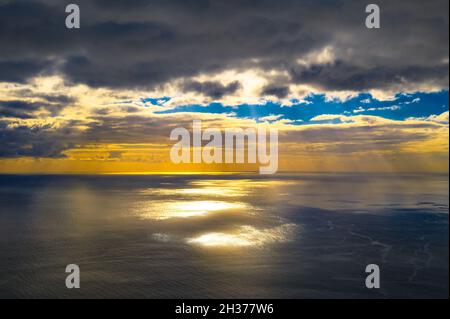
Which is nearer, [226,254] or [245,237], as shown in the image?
[226,254]

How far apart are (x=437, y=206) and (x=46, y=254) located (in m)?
99.7

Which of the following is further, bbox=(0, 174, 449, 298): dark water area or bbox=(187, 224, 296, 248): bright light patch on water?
bbox=(187, 224, 296, 248): bright light patch on water

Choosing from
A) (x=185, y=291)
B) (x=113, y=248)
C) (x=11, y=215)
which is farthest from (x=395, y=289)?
(x=11, y=215)

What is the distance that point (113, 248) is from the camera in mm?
51812

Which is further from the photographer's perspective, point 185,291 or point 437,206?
point 437,206

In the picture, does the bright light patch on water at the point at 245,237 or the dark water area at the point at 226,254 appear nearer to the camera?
the dark water area at the point at 226,254

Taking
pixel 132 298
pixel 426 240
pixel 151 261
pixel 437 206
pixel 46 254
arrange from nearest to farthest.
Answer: pixel 132 298, pixel 151 261, pixel 46 254, pixel 426 240, pixel 437 206

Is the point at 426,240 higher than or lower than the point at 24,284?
higher

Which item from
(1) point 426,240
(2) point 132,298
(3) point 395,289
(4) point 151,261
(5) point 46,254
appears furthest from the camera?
(1) point 426,240

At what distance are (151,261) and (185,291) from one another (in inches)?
440

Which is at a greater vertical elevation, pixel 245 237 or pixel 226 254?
pixel 245 237
